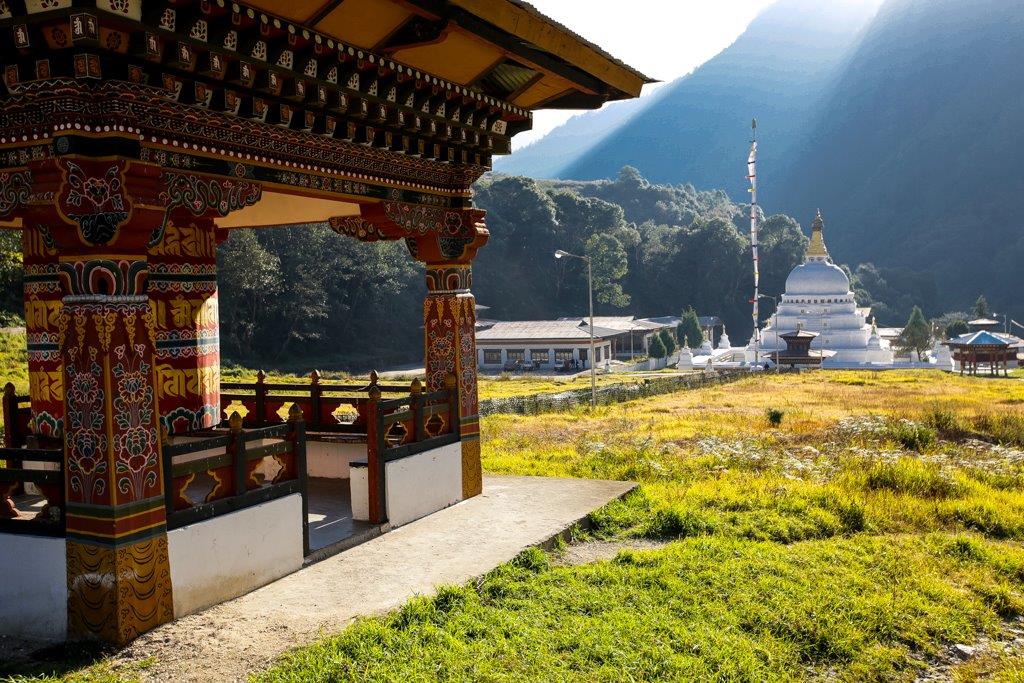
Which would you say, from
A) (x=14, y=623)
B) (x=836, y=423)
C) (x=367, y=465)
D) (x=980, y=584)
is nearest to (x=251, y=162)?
(x=367, y=465)

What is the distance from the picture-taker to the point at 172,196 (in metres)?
7.51

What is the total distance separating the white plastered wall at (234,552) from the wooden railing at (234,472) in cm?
9

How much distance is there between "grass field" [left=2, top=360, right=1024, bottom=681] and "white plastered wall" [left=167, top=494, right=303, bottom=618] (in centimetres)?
117

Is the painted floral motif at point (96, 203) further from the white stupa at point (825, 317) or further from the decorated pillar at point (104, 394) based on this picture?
the white stupa at point (825, 317)

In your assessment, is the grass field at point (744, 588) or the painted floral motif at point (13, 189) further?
the painted floral motif at point (13, 189)

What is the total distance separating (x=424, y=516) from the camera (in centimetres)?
1086

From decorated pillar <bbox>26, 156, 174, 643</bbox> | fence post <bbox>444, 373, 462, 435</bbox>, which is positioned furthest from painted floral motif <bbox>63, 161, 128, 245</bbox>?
fence post <bbox>444, 373, 462, 435</bbox>

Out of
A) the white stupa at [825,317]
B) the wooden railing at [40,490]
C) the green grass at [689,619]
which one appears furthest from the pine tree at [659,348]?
the wooden railing at [40,490]

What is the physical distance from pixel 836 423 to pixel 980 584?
50.2 feet

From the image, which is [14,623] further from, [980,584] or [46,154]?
[980,584]

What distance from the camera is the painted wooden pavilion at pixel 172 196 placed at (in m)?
6.84

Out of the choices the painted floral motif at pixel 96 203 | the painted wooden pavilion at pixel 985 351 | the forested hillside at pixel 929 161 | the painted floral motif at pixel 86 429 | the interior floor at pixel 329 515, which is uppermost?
the forested hillside at pixel 929 161

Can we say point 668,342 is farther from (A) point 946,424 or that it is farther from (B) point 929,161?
(B) point 929,161

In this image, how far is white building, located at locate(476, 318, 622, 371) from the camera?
6856 cm
